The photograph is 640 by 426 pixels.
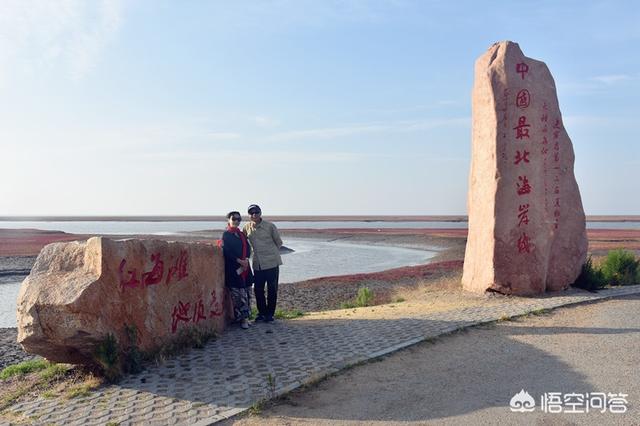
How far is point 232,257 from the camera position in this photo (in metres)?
8.92

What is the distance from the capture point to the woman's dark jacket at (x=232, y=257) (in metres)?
8.90

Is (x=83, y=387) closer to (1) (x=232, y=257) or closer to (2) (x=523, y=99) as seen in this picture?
(1) (x=232, y=257)

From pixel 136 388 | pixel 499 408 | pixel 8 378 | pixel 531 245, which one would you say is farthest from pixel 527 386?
pixel 8 378

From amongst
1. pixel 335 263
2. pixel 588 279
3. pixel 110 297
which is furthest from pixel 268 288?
pixel 335 263

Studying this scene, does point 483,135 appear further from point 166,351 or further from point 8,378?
point 8,378

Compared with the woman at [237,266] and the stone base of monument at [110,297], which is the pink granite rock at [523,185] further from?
the stone base of monument at [110,297]

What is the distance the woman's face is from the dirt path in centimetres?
331

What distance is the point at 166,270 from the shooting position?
25.0ft

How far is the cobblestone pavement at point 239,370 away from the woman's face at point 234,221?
5.47 feet

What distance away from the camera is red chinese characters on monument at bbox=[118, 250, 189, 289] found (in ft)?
22.6

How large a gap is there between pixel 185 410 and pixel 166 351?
187 centimetres

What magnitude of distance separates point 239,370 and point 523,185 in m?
7.58

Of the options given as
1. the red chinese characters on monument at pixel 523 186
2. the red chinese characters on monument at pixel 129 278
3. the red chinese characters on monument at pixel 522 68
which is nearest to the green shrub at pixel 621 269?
the red chinese characters on monument at pixel 523 186

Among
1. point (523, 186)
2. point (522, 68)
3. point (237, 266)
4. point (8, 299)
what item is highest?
point (522, 68)
